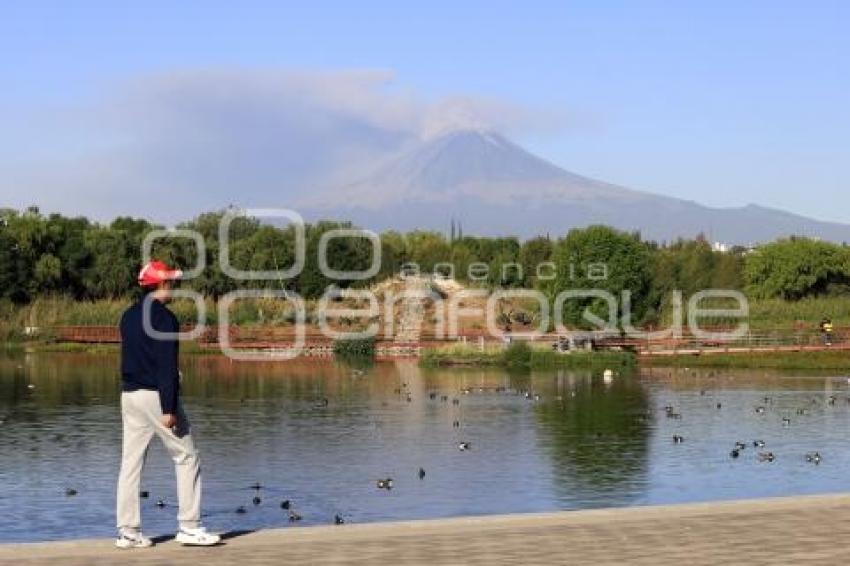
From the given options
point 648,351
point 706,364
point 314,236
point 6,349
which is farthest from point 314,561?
point 314,236

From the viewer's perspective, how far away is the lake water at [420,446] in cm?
2116

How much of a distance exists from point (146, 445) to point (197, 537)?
92 cm

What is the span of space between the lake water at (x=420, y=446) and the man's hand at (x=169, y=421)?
7582 mm

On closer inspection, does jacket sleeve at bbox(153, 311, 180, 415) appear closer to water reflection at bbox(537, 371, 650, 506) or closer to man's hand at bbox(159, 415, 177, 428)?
man's hand at bbox(159, 415, 177, 428)

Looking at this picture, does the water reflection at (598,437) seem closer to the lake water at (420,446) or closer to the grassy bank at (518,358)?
the lake water at (420,446)

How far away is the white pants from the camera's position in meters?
10.9

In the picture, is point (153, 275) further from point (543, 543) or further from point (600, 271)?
point (600, 271)

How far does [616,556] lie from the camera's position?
32.7 feet

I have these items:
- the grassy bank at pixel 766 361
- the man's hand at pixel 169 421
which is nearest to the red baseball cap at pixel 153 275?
the man's hand at pixel 169 421

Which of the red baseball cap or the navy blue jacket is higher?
the red baseball cap

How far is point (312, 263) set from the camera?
9550 centimetres

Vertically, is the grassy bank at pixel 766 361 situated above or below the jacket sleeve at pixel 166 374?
below

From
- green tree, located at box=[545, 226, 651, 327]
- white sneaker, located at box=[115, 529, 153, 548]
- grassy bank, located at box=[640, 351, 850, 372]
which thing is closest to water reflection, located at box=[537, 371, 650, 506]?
grassy bank, located at box=[640, 351, 850, 372]

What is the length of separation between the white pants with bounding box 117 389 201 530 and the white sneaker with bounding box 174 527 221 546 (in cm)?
27
